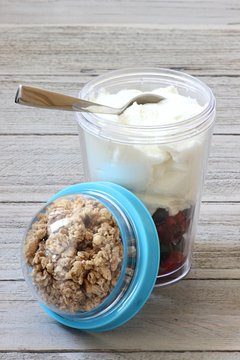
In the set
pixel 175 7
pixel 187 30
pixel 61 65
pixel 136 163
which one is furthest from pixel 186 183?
pixel 175 7

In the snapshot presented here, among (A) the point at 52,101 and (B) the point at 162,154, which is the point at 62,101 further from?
(B) the point at 162,154

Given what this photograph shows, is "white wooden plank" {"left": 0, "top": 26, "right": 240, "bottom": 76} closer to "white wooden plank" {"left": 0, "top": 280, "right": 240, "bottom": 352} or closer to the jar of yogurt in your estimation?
the jar of yogurt

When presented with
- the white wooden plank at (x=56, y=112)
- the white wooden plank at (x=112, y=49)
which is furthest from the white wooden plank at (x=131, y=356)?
the white wooden plank at (x=112, y=49)

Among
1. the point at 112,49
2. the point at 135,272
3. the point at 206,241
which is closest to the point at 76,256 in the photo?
the point at 135,272

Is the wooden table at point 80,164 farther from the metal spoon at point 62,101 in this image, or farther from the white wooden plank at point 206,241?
the metal spoon at point 62,101

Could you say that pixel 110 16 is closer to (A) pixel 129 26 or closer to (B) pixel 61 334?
(A) pixel 129 26

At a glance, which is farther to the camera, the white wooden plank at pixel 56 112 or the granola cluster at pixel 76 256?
the white wooden plank at pixel 56 112

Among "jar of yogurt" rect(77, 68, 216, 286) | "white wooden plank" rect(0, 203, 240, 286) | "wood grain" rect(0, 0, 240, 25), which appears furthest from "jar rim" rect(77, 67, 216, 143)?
"wood grain" rect(0, 0, 240, 25)
